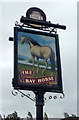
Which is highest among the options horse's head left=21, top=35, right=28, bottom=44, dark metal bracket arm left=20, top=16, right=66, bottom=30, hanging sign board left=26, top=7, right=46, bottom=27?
hanging sign board left=26, top=7, right=46, bottom=27

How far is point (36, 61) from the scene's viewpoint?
25.4 meters

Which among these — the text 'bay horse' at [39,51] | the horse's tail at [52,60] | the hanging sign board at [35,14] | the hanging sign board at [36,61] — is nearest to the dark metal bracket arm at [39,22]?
the hanging sign board at [35,14]

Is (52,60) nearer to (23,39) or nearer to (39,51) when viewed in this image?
(39,51)

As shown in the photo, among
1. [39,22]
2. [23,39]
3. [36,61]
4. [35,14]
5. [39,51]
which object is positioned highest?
[35,14]

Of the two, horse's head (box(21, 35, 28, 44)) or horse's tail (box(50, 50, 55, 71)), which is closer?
horse's head (box(21, 35, 28, 44))

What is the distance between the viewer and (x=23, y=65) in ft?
80.8

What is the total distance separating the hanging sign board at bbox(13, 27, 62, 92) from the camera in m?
24.4

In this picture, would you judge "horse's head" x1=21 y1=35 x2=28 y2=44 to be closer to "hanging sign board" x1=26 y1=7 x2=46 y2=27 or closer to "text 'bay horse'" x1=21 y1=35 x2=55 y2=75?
"text 'bay horse'" x1=21 y1=35 x2=55 y2=75

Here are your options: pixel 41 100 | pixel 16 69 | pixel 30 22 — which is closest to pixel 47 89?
pixel 41 100

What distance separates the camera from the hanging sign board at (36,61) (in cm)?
2444

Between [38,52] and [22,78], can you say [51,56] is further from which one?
[22,78]

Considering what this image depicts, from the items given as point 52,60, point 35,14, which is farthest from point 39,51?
point 35,14

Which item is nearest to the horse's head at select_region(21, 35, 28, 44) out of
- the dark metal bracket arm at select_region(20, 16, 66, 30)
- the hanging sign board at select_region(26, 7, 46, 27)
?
the dark metal bracket arm at select_region(20, 16, 66, 30)

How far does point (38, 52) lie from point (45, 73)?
5.30 ft
